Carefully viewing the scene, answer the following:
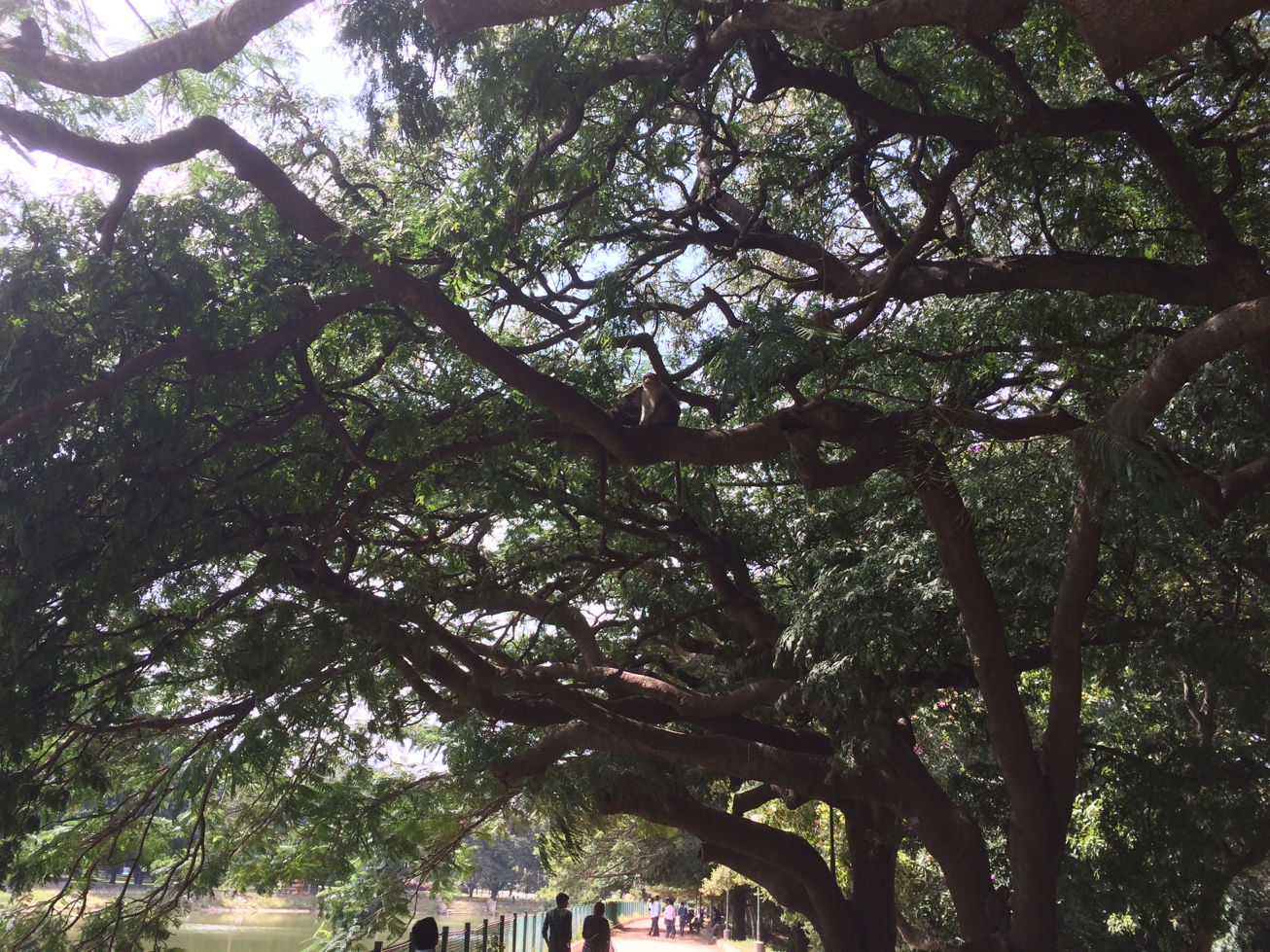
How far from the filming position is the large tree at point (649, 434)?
17.0 ft

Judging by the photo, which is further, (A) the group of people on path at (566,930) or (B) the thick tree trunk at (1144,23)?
(A) the group of people on path at (566,930)

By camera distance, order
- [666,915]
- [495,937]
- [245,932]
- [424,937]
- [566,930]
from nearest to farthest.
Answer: [424,937] < [566,930] < [495,937] < [666,915] < [245,932]

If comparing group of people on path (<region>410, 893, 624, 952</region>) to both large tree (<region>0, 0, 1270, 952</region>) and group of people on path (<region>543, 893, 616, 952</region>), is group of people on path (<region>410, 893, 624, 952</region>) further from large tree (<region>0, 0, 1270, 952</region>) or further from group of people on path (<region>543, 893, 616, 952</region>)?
large tree (<region>0, 0, 1270, 952</region>)

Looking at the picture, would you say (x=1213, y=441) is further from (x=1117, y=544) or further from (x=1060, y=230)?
(x=1060, y=230)

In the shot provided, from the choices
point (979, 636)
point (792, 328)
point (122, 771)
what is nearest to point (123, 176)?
point (792, 328)

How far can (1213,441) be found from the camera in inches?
265

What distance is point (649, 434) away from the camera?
568 cm

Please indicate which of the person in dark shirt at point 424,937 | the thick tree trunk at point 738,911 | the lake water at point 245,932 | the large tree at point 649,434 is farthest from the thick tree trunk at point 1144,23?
the thick tree trunk at point 738,911

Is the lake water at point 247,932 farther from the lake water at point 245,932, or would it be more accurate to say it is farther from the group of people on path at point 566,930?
the group of people on path at point 566,930

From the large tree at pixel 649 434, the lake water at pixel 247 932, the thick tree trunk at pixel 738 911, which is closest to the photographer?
the large tree at pixel 649 434

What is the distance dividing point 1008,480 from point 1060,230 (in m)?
1.74

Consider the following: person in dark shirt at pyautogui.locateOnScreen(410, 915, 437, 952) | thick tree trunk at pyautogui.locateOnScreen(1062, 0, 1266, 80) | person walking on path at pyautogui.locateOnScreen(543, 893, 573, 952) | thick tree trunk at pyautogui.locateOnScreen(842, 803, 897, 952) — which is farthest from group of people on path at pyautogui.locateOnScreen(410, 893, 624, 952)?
thick tree trunk at pyautogui.locateOnScreen(1062, 0, 1266, 80)

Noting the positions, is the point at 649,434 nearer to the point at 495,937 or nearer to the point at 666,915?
the point at 495,937

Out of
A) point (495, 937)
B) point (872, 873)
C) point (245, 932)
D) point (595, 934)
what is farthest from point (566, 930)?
point (245, 932)
